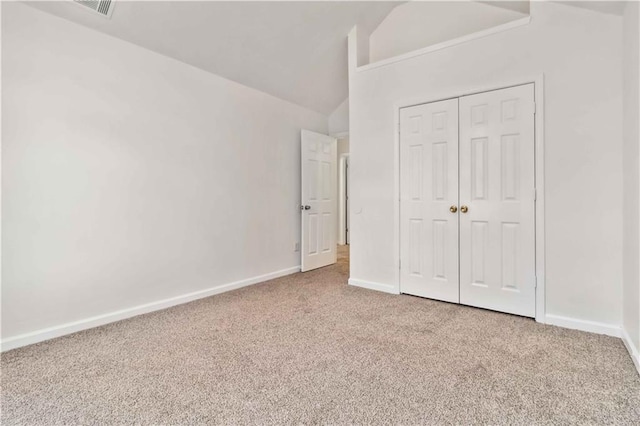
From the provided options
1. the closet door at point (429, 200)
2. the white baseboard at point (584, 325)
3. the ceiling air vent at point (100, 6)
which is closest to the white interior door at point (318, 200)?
the closet door at point (429, 200)

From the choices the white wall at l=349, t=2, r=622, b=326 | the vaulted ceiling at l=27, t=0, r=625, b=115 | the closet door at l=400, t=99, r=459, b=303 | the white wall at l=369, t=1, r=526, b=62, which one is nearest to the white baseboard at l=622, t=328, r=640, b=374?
the white wall at l=349, t=2, r=622, b=326

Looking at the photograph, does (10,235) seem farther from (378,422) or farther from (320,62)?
(320,62)

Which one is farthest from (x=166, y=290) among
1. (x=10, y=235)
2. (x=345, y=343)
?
(x=345, y=343)

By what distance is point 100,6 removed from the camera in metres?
2.40

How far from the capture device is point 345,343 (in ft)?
7.22

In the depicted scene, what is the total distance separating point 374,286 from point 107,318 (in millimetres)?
2491

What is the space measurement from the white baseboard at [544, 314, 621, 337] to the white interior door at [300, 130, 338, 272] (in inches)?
109

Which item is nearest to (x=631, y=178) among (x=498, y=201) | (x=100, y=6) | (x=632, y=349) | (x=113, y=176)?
(x=498, y=201)

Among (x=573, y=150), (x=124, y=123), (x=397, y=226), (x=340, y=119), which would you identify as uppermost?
(x=340, y=119)

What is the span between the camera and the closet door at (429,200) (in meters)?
3.03

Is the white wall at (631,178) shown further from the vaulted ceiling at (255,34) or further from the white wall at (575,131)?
the vaulted ceiling at (255,34)

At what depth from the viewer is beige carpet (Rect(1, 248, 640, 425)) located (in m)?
1.49

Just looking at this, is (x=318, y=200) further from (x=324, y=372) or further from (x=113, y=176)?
(x=324, y=372)

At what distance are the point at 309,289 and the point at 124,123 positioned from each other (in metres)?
2.36
